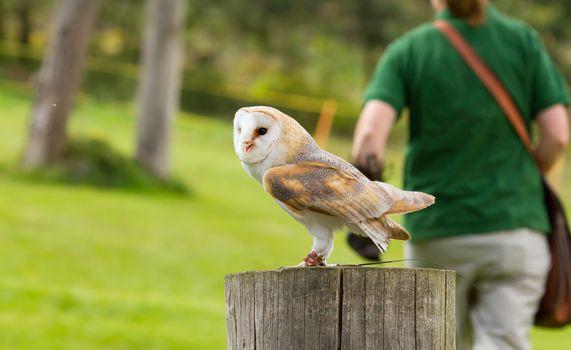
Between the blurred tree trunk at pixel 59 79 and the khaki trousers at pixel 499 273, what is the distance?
13124 mm

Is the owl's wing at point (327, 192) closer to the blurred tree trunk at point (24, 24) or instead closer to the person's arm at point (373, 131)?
the person's arm at point (373, 131)

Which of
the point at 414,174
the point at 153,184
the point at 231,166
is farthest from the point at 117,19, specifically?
the point at 414,174

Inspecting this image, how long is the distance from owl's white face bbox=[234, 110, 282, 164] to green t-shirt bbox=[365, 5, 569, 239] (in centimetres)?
275

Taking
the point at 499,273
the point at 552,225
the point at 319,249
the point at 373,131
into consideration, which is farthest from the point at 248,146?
the point at 552,225

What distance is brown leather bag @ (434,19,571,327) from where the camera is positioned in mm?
5742

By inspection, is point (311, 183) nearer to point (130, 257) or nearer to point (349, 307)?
point (349, 307)

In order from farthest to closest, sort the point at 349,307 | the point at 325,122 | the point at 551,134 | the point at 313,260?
the point at 325,122, the point at 551,134, the point at 313,260, the point at 349,307

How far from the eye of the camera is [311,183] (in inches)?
120

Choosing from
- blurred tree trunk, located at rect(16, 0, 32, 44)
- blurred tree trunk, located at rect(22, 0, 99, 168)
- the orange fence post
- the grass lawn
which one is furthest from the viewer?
blurred tree trunk, located at rect(16, 0, 32, 44)

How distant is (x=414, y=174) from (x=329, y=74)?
3658 centimetres

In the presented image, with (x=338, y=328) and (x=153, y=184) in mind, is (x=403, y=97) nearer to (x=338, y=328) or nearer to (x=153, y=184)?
(x=338, y=328)

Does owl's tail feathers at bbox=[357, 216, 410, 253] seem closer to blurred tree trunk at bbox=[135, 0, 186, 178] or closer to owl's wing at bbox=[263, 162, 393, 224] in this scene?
owl's wing at bbox=[263, 162, 393, 224]

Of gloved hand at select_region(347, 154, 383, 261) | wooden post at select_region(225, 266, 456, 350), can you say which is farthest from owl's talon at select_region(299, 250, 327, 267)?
gloved hand at select_region(347, 154, 383, 261)

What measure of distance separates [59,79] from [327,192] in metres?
16.1
